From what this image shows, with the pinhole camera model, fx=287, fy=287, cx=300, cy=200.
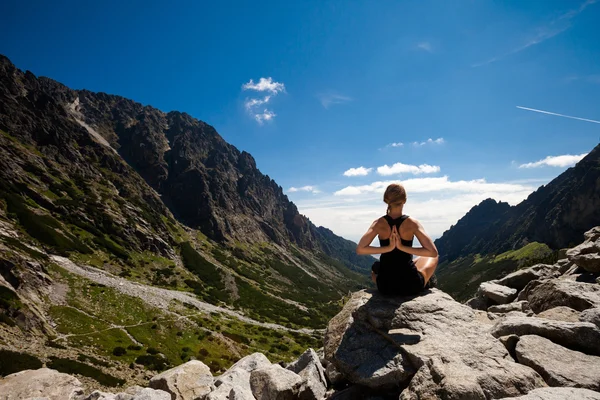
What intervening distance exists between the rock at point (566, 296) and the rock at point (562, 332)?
3.36m

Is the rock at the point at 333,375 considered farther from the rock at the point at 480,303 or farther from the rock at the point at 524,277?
the rock at the point at 524,277

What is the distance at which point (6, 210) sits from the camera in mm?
110562

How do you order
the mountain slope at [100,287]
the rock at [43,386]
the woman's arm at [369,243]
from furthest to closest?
the mountain slope at [100,287] < the rock at [43,386] < the woman's arm at [369,243]

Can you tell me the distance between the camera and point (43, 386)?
16484 mm

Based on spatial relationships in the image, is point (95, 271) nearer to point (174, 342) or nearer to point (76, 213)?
point (174, 342)

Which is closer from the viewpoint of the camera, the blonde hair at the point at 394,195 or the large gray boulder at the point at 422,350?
the large gray boulder at the point at 422,350

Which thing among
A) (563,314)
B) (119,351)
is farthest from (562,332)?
(119,351)

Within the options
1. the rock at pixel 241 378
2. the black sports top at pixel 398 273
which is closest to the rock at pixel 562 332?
the black sports top at pixel 398 273

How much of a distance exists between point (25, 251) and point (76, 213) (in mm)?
73617

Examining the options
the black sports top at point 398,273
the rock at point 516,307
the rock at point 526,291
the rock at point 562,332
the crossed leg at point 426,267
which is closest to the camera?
the rock at point 562,332

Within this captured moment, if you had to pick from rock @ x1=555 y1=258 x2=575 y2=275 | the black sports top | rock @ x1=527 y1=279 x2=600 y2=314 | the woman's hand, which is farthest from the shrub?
rock @ x1=555 y1=258 x2=575 y2=275

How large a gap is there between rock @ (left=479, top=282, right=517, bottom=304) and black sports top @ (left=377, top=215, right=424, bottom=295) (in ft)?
37.1

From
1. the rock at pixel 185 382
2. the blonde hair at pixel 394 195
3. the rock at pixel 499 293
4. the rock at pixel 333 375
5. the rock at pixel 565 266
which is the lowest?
the rock at pixel 185 382

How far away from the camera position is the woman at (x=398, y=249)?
30.3 feet
